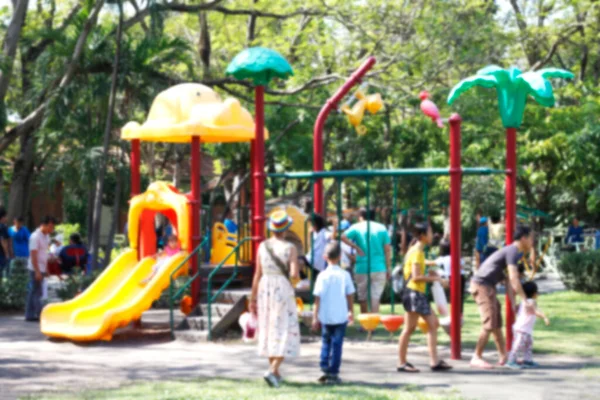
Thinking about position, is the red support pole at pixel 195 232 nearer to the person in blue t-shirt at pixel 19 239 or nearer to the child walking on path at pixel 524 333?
the person in blue t-shirt at pixel 19 239

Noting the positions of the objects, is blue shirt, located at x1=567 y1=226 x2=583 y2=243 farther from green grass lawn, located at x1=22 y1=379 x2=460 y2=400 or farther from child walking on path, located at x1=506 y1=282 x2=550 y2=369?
green grass lawn, located at x1=22 y1=379 x2=460 y2=400

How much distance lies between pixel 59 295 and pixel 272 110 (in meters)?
10.8

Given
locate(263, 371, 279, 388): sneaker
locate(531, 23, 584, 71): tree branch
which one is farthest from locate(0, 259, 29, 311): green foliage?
locate(531, 23, 584, 71): tree branch

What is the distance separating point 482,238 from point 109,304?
352 inches

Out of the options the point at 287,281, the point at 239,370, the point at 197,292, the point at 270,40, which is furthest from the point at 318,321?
the point at 270,40

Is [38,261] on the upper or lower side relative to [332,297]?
upper

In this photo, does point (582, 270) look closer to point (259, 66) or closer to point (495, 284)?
point (259, 66)

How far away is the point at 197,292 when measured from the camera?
49.2 ft

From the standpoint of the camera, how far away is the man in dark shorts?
10656 mm

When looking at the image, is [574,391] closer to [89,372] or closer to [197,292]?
[89,372]

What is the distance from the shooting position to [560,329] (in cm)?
1449

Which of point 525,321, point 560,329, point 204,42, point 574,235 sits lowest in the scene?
point 560,329

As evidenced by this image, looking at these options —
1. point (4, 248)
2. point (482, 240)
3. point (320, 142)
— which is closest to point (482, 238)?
point (482, 240)

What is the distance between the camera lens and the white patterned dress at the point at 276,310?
9859 mm
